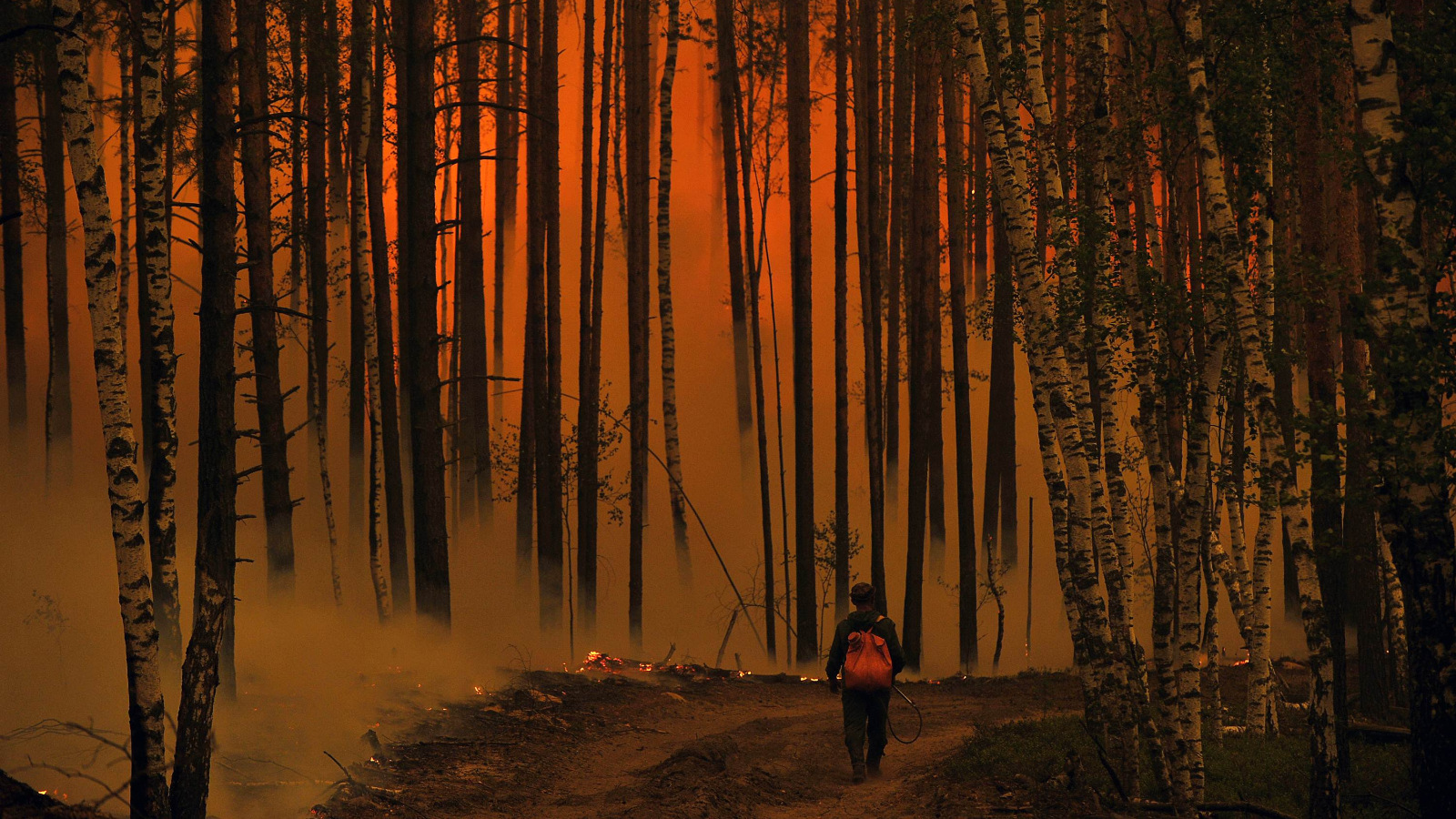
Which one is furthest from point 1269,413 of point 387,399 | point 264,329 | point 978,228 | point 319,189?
point 978,228

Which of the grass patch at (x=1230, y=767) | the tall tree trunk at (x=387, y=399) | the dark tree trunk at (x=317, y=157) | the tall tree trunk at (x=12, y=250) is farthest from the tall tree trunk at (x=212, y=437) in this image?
the tall tree trunk at (x=12, y=250)

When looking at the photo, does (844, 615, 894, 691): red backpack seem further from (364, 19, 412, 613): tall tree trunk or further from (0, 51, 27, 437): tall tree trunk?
(0, 51, 27, 437): tall tree trunk

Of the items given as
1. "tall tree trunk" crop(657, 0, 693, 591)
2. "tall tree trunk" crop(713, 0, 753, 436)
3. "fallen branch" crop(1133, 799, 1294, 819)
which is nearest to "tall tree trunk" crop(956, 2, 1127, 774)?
"fallen branch" crop(1133, 799, 1294, 819)

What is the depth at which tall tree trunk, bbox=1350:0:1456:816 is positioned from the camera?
15.9 ft

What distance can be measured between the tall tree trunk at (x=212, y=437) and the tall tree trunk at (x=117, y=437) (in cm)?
27

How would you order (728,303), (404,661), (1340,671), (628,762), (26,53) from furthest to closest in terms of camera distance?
(728,303)
(26,53)
(404,661)
(628,762)
(1340,671)

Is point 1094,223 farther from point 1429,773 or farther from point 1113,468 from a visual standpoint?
point 1429,773

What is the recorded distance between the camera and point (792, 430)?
85.4 feet

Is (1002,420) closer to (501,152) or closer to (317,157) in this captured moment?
(501,152)

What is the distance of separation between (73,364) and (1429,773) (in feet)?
84.4

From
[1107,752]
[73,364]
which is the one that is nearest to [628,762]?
[1107,752]

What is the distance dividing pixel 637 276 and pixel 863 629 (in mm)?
9676

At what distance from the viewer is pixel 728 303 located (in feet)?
95.0

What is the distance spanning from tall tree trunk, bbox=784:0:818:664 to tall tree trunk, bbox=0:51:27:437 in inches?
427
